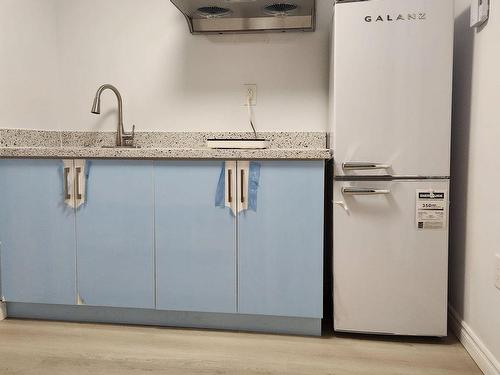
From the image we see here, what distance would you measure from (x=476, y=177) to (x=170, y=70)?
1.73 metres

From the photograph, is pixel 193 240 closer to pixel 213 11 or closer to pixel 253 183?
pixel 253 183

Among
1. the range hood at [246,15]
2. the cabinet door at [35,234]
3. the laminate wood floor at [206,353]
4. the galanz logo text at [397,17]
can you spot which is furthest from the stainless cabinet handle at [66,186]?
the galanz logo text at [397,17]

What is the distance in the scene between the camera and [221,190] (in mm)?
1826

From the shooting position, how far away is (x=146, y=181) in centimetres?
187

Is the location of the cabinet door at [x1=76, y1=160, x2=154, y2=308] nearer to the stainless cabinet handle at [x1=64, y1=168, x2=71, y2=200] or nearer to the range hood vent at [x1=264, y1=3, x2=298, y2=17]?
the stainless cabinet handle at [x1=64, y1=168, x2=71, y2=200]

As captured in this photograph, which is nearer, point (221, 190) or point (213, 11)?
point (221, 190)

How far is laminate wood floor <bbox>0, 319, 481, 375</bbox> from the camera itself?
5.15ft

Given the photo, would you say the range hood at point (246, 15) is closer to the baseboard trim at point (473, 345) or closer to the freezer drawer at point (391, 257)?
the freezer drawer at point (391, 257)

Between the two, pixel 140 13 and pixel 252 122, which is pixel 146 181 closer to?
pixel 252 122

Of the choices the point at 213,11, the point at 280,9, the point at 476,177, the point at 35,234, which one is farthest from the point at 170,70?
the point at 476,177

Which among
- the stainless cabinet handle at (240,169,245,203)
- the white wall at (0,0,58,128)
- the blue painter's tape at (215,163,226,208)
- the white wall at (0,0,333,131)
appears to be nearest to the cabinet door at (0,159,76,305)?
the white wall at (0,0,58,128)

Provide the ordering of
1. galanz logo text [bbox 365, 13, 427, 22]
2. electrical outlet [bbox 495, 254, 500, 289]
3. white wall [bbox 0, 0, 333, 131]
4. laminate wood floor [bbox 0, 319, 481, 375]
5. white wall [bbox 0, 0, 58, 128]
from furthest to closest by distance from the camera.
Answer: white wall [bbox 0, 0, 333, 131] < white wall [bbox 0, 0, 58, 128] < galanz logo text [bbox 365, 13, 427, 22] < laminate wood floor [bbox 0, 319, 481, 375] < electrical outlet [bbox 495, 254, 500, 289]

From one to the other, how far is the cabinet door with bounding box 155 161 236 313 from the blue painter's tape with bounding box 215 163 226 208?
0.6 inches

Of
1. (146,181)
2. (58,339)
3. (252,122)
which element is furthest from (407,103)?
(58,339)
